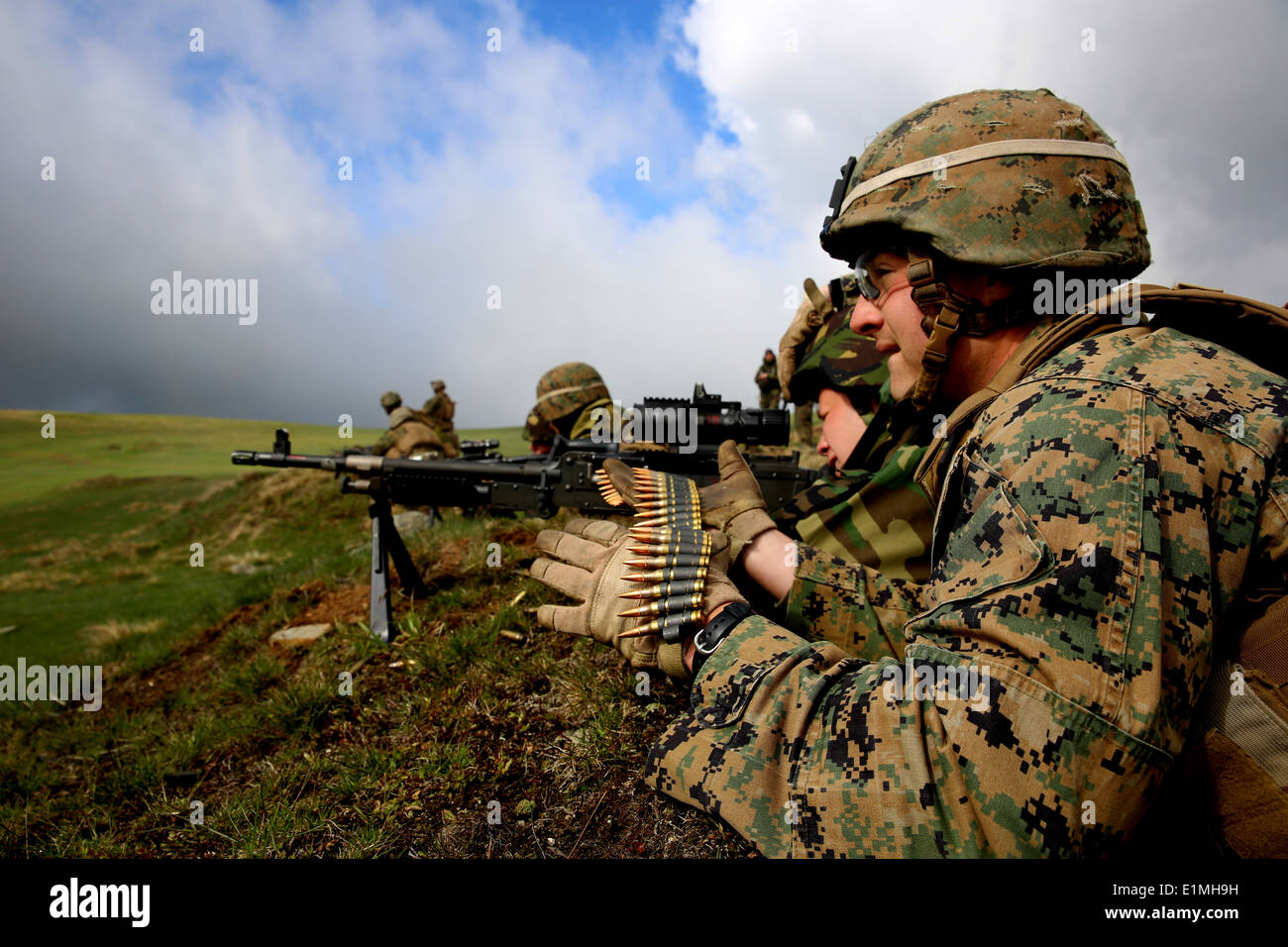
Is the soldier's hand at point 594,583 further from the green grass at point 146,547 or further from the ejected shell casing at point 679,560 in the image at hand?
the green grass at point 146,547

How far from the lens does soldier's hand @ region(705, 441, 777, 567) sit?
8.64ft

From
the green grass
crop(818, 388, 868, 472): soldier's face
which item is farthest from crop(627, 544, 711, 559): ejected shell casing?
the green grass

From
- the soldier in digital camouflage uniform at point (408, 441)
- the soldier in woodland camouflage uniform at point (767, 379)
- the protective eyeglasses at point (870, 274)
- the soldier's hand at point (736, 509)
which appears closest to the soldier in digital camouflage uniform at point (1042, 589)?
the protective eyeglasses at point (870, 274)

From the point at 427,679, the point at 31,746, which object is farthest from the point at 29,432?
the point at 427,679

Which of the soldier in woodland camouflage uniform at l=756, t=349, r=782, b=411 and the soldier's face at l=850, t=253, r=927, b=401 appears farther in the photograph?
the soldier in woodland camouflage uniform at l=756, t=349, r=782, b=411

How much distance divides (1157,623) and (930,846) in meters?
0.67

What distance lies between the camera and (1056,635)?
129 cm

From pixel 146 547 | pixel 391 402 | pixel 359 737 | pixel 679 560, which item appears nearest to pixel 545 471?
pixel 359 737

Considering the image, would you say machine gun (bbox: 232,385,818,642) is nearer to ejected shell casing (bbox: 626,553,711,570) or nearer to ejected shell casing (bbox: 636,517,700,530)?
ejected shell casing (bbox: 636,517,700,530)

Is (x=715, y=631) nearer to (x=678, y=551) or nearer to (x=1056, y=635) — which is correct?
(x=678, y=551)

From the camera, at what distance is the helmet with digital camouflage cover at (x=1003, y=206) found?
210cm

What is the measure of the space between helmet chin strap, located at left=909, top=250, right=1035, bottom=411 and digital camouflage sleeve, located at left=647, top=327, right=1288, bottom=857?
20.0 inches

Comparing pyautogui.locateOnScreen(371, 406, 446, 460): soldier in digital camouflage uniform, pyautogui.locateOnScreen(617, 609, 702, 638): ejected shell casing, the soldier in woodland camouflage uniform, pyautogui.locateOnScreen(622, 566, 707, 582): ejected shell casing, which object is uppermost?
the soldier in woodland camouflage uniform
